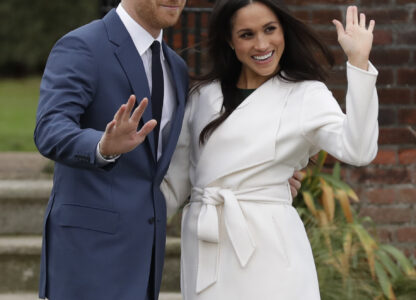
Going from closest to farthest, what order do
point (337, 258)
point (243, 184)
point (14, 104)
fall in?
1. point (243, 184)
2. point (337, 258)
3. point (14, 104)

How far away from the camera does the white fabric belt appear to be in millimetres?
3072

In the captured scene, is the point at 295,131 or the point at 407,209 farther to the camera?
the point at 407,209

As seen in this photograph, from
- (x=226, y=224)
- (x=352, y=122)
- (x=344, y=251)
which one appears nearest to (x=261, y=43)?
(x=352, y=122)

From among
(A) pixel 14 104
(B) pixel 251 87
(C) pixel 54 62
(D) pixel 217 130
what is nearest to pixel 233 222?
(D) pixel 217 130

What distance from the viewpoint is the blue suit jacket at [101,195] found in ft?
9.70

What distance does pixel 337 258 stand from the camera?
4.60 metres

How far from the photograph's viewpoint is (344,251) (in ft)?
15.2

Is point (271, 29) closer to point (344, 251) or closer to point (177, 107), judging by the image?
point (177, 107)

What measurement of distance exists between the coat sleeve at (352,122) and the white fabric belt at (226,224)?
278 millimetres

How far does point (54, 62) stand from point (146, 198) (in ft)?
1.93

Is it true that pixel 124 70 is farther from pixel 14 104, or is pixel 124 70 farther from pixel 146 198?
pixel 14 104

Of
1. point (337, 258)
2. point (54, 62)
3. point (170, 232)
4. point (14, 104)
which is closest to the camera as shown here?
point (54, 62)

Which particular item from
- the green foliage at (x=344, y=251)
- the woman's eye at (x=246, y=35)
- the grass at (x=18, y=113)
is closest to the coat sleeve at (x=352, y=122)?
the woman's eye at (x=246, y=35)

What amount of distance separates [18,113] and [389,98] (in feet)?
21.3
